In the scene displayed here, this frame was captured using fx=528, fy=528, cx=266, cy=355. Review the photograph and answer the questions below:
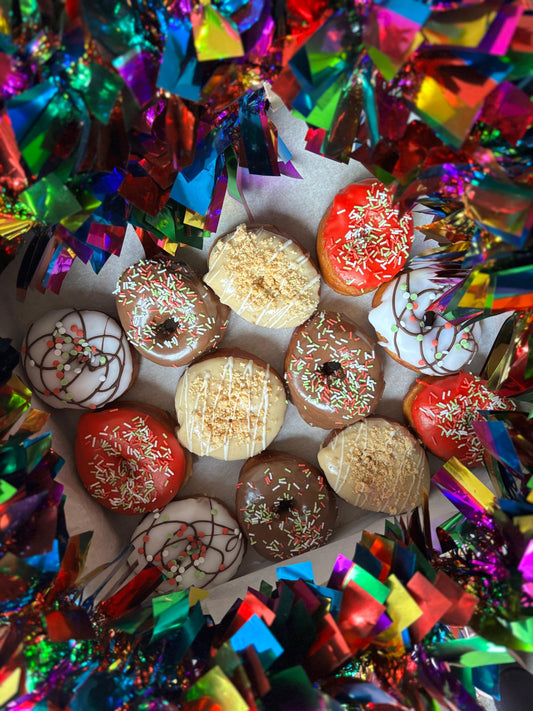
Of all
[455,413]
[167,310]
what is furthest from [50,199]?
[455,413]

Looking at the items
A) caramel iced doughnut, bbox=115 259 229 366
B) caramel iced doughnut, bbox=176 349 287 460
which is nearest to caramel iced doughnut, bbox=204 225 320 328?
caramel iced doughnut, bbox=115 259 229 366

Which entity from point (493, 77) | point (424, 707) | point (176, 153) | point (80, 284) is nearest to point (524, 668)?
point (424, 707)

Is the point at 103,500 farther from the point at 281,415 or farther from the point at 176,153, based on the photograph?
the point at 176,153

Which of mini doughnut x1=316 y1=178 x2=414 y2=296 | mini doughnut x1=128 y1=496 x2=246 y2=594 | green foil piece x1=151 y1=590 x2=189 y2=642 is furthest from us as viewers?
A: mini doughnut x1=128 y1=496 x2=246 y2=594

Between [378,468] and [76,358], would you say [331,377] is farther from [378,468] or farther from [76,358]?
[76,358]

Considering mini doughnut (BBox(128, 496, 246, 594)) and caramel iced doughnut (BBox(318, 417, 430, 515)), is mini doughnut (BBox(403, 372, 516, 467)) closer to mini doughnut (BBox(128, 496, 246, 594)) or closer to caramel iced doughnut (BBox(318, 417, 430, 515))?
caramel iced doughnut (BBox(318, 417, 430, 515))

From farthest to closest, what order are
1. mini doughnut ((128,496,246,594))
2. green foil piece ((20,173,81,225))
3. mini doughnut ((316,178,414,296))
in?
mini doughnut ((128,496,246,594)) < mini doughnut ((316,178,414,296)) < green foil piece ((20,173,81,225))
